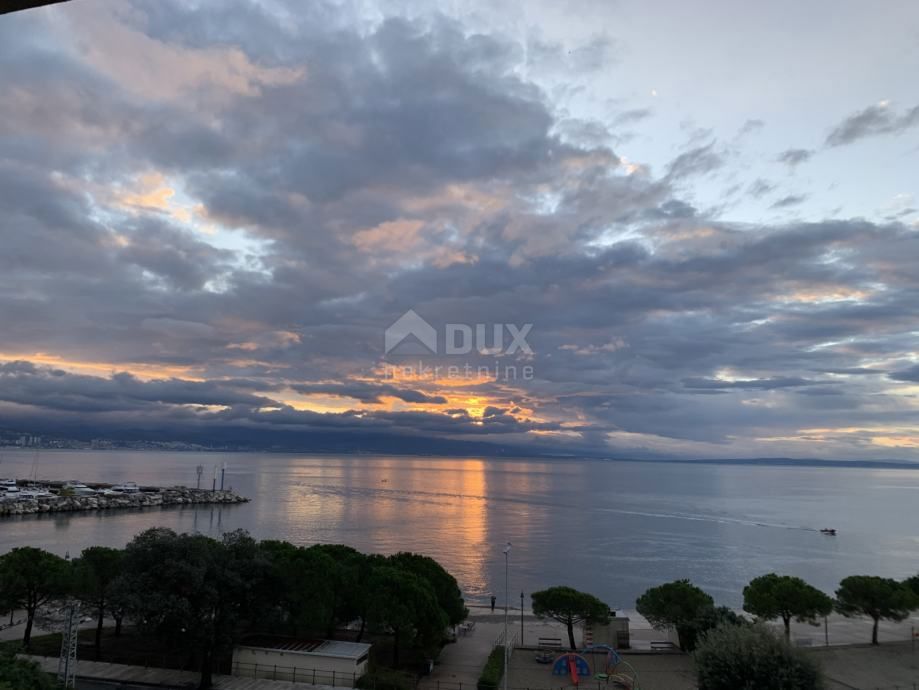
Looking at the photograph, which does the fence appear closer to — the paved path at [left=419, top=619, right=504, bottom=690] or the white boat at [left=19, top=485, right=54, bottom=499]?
the paved path at [left=419, top=619, right=504, bottom=690]

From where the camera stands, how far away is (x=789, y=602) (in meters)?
36.3

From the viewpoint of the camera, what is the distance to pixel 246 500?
14075 cm

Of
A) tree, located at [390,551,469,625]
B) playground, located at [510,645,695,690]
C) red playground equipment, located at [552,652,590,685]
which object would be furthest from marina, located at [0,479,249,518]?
red playground equipment, located at [552,652,590,685]

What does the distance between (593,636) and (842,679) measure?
12.5 m

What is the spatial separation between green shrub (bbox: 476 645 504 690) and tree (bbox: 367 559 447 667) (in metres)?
2.82

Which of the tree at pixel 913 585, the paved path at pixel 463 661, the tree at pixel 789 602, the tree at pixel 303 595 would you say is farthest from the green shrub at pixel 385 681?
the tree at pixel 913 585

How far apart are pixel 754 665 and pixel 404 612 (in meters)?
15.3

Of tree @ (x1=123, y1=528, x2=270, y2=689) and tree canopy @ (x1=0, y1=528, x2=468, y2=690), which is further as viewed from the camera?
tree canopy @ (x1=0, y1=528, x2=468, y2=690)

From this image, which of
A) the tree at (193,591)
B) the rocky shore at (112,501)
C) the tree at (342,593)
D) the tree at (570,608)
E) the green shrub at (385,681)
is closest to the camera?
the tree at (193,591)

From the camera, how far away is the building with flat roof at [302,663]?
2606 centimetres

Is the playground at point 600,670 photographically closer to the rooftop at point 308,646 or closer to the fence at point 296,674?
the rooftop at point 308,646

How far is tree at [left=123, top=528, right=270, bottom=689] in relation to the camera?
24766mm

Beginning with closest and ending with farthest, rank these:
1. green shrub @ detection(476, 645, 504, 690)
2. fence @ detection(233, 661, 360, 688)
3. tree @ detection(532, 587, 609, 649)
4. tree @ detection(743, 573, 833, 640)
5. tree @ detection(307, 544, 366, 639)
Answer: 1. fence @ detection(233, 661, 360, 688)
2. green shrub @ detection(476, 645, 504, 690)
3. tree @ detection(307, 544, 366, 639)
4. tree @ detection(532, 587, 609, 649)
5. tree @ detection(743, 573, 833, 640)

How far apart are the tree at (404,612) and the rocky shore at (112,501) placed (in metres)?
107
